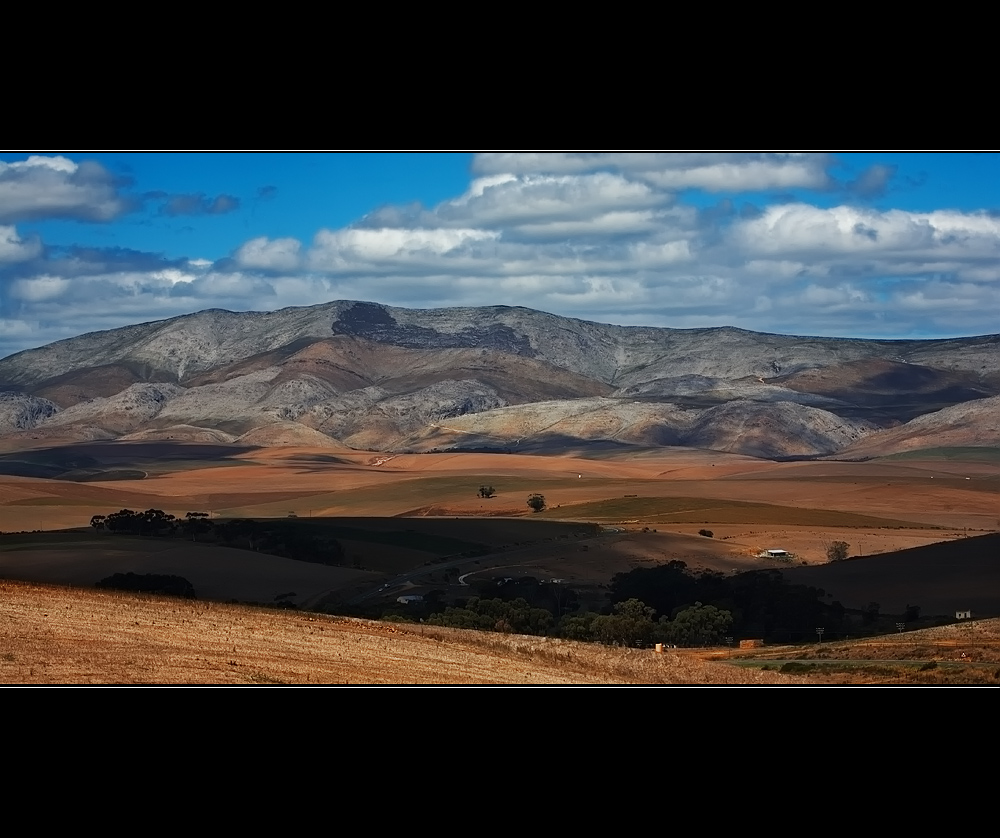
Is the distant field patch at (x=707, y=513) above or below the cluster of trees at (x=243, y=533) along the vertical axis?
above

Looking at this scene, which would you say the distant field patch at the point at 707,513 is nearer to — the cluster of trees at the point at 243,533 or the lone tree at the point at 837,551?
the lone tree at the point at 837,551

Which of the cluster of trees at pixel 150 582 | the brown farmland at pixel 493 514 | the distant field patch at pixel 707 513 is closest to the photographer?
the cluster of trees at pixel 150 582

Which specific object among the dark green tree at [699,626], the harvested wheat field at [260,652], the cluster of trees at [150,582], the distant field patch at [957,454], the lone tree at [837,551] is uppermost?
the distant field patch at [957,454]

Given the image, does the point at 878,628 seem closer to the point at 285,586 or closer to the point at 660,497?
the point at 285,586

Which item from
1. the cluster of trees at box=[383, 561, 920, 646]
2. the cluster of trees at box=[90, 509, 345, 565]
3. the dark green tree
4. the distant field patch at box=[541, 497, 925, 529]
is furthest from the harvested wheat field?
the distant field patch at box=[541, 497, 925, 529]

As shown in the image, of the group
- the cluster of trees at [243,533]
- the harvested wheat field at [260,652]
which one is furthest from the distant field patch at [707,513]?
the harvested wheat field at [260,652]
